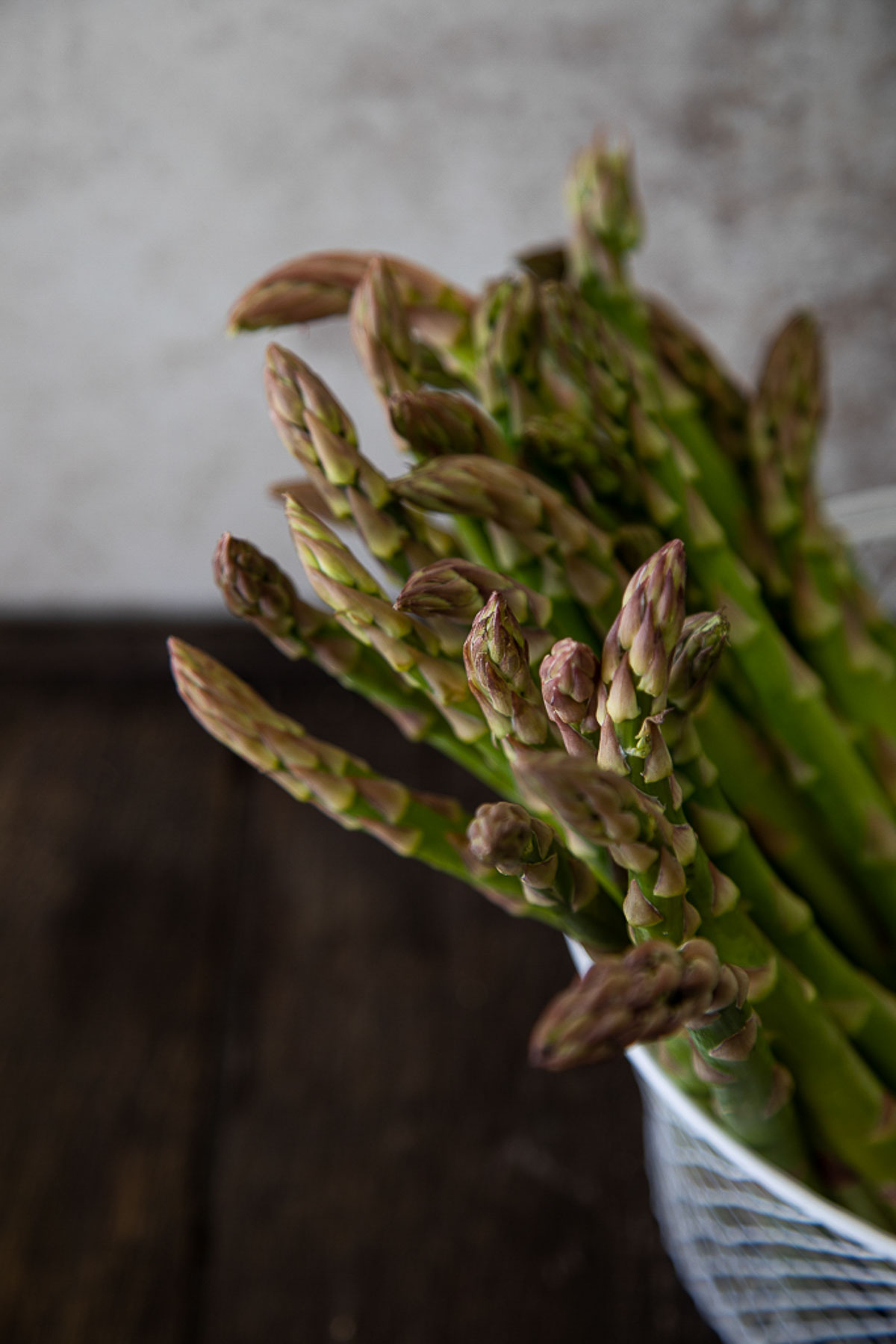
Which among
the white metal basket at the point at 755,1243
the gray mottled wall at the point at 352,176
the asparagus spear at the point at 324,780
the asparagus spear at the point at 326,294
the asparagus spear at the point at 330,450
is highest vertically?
the gray mottled wall at the point at 352,176

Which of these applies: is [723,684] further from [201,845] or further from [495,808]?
[201,845]

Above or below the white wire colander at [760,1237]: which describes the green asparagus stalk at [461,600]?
above

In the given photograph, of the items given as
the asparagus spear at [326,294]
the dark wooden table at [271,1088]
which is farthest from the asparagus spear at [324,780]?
the dark wooden table at [271,1088]

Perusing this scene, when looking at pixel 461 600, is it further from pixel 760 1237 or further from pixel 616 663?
pixel 760 1237

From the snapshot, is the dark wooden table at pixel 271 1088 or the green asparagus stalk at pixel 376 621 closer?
the green asparagus stalk at pixel 376 621

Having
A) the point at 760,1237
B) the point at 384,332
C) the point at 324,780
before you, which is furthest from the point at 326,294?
the point at 760,1237

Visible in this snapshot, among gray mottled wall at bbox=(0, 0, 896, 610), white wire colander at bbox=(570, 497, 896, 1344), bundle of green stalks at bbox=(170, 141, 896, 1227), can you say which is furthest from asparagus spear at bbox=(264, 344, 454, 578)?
gray mottled wall at bbox=(0, 0, 896, 610)

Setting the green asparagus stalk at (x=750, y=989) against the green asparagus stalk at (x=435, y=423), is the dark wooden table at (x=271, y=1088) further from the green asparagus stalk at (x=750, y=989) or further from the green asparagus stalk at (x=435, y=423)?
the green asparagus stalk at (x=435, y=423)
